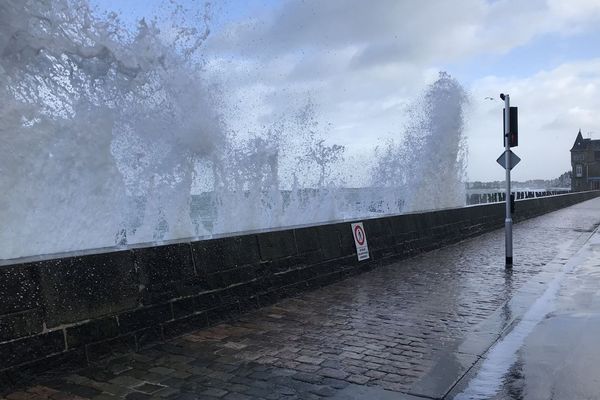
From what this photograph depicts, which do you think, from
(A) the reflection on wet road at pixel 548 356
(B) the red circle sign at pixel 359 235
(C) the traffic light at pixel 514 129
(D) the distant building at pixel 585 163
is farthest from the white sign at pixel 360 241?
(D) the distant building at pixel 585 163

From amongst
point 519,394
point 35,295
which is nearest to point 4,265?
point 35,295

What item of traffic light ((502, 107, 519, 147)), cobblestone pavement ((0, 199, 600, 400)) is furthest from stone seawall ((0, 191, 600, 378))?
traffic light ((502, 107, 519, 147))

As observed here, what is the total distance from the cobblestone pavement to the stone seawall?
18 centimetres

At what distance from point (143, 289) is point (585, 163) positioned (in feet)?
438

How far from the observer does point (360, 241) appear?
946cm

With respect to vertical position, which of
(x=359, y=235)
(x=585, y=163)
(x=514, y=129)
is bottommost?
(x=359, y=235)

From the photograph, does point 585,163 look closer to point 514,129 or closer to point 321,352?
point 514,129

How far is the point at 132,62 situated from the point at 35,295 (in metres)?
5.56

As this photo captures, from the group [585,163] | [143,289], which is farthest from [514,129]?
[585,163]

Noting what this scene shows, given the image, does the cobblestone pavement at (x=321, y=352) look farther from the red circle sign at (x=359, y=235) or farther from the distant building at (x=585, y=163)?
the distant building at (x=585, y=163)

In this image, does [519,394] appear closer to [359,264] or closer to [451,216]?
[359,264]

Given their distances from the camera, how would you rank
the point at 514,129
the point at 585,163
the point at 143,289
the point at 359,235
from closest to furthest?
the point at 143,289 → the point at 359,235 → the point at 514,129 → the point at 585,163

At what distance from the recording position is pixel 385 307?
6898mm

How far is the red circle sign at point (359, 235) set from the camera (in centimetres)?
934
